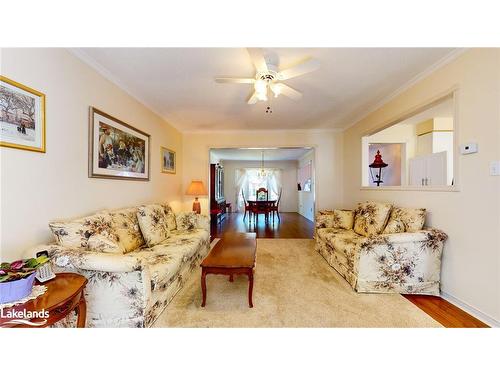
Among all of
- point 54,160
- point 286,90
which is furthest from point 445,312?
point 54,160

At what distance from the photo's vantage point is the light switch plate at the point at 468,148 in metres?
1.71

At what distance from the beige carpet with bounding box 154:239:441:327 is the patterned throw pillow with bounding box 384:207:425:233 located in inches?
28.3

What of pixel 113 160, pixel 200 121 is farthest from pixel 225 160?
pixel 113 160

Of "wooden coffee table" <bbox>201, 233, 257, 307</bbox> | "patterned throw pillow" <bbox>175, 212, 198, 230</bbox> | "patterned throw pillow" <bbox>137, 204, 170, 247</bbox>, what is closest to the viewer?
"wooden coffee table" <bbox>201, 233, 257, 307</bbox>

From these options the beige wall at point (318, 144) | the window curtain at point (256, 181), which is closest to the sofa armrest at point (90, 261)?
the beige wall at point (318, 144)

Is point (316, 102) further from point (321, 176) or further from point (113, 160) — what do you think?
point (113, 160)

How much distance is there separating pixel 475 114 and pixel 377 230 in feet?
5.01

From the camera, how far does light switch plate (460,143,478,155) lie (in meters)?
1.71

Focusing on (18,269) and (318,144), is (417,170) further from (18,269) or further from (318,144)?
(18,269)

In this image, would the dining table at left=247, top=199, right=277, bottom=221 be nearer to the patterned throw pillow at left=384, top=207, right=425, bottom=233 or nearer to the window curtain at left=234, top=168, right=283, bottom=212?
the window curtain at left=234, top=168, right=283, bottom=212

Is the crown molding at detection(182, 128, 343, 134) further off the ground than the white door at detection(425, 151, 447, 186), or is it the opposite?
the crown molding at detection(182, 128, 343, 134)

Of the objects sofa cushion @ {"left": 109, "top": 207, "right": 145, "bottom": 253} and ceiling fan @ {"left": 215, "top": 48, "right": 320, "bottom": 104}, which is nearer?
ceiling fan @ {"left": 215, "top": 48, "right": 320, "bottom": 104}

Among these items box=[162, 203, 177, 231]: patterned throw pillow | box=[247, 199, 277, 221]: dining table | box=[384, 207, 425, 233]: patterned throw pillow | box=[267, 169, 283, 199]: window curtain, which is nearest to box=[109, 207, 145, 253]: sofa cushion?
box=[162, 203, 177, 231]: patterned throw pillow
